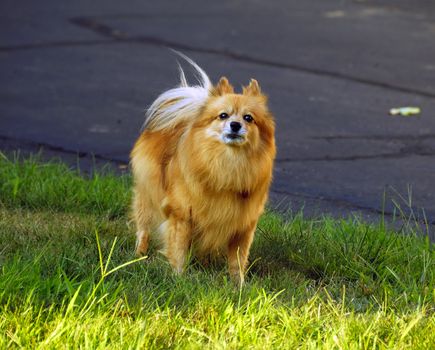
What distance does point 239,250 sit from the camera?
5152mm

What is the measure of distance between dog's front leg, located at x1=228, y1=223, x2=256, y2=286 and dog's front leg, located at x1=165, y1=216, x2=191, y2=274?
8.4 inches

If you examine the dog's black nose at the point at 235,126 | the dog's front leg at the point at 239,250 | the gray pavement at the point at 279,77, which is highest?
the dog's black nose at the point at 235,126

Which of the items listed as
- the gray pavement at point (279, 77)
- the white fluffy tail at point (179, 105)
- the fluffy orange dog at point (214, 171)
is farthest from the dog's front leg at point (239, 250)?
the gray pavement at point (279, 77)

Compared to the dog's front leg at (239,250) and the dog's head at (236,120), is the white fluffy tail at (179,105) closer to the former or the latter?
the dog's head at (236,120)

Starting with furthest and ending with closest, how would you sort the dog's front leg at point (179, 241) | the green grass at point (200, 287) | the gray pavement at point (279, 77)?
the gray pavement at point (279, 77) < the dog's front leg at point (179, 241) < the green grass at point (200, 287)

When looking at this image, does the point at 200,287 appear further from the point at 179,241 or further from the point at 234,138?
the point at 234,138

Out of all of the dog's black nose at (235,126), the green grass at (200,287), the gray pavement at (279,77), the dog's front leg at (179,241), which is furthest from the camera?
the gray pavement at (279,77)

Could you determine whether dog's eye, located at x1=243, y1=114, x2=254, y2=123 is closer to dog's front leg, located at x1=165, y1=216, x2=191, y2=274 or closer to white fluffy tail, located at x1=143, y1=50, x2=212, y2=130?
white fluffy tail, located at x1=143, y1=50, x2=212, y2=130

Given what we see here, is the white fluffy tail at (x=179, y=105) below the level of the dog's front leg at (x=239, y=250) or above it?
above

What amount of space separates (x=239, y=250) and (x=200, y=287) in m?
0.60

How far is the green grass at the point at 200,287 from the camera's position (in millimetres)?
4098

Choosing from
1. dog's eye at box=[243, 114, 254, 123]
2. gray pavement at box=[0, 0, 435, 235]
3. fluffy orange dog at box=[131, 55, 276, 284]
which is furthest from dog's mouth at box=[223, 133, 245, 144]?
gray pavement at box=[0, 0, 435, 235]

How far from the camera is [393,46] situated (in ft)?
36.2

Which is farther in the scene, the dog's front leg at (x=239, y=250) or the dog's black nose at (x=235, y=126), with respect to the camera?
the dog's front leg at (x=239, y=250)
